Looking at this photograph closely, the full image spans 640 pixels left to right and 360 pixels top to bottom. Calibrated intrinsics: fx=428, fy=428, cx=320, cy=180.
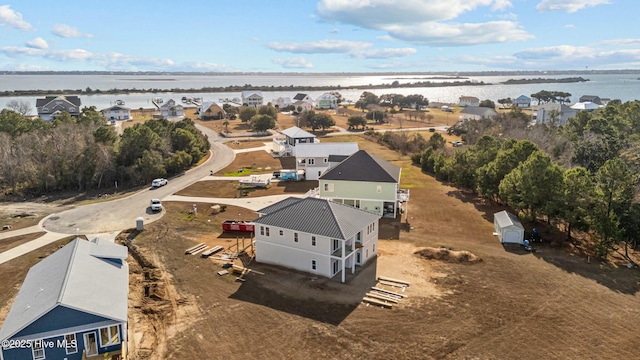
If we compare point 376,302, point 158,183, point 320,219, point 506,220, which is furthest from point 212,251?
point 506,220

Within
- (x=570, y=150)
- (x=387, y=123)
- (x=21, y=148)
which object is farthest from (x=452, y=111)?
(x=21, y=148)

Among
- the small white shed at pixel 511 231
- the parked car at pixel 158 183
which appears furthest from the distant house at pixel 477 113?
the parked car at pixel 158 183

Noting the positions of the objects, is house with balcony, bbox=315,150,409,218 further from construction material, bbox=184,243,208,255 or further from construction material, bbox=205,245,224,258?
construction material, bbox=184,243,208,255

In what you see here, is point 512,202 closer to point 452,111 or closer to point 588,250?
point 588,250

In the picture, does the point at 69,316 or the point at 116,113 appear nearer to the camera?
the point at 69,316

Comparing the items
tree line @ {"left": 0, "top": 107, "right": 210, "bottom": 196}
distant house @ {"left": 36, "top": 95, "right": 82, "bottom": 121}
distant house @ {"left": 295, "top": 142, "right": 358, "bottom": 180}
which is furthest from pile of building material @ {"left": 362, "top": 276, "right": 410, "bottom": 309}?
distant house @ {"left": 36, "top": 95, "right": 82, "bottom": 121}

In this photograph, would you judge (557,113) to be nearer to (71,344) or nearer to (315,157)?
(315,157)
